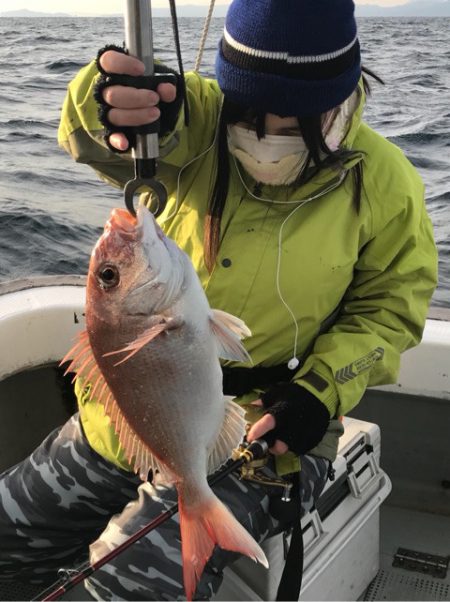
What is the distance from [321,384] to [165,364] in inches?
29.1

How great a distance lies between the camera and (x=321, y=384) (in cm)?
246

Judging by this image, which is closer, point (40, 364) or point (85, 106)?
point (85, 106)

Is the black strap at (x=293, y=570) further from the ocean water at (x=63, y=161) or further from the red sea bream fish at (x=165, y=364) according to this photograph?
the ocean water at (x=63, y=161)

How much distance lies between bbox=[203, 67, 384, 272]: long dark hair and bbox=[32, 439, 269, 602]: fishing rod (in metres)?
0.61

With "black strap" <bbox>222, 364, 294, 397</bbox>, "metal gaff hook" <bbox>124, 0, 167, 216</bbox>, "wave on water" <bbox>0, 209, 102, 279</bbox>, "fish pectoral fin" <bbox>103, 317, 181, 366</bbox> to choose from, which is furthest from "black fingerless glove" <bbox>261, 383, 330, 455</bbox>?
"wave on water" <bbox>0, 209, 102, 279</bbox>

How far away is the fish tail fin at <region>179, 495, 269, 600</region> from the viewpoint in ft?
6.55

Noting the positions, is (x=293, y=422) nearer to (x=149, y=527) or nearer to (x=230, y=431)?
(x=230, y=431)

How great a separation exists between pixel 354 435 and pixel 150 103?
1.74 metres

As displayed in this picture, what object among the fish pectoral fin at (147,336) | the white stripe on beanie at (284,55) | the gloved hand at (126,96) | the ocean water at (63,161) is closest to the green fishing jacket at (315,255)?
the white stripe on beanie at (284,55)

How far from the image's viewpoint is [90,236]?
7832mm

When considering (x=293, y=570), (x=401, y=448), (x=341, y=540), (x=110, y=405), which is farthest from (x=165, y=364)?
(x=401, y=448)

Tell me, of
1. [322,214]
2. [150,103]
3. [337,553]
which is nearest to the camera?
[150,103]

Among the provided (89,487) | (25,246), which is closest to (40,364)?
(89,487)

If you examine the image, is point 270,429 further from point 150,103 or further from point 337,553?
point 150,103
